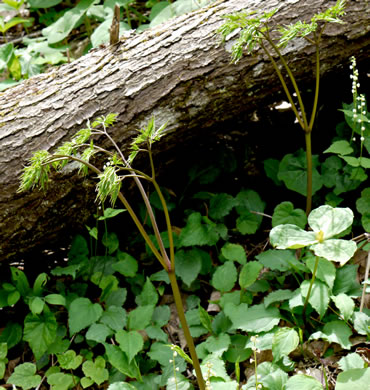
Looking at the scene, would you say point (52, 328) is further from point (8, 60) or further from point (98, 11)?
point (98, 11)

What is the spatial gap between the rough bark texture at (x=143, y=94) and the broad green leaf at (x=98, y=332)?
A: 1.84 ft

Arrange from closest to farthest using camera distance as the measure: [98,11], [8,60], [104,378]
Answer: [104,378] < [8,60] < [98,11]

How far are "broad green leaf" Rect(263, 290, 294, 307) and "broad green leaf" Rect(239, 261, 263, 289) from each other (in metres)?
0.14

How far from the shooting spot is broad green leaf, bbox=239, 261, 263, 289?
Answer: 2.38 metres

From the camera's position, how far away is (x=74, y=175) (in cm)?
244

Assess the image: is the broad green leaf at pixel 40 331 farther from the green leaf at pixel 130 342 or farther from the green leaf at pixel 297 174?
the green leaf at pixel 297 174

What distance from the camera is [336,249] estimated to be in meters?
1.75

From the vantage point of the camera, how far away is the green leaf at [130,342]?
2174 millimetres

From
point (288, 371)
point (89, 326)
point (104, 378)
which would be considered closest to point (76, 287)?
point (89, 326)

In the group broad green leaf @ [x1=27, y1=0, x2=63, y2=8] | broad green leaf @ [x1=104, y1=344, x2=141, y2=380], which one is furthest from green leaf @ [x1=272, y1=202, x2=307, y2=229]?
broad green leaf @ [x1=27, y1=0, x2=63, y2=8]

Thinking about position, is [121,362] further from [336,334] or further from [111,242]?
[336,334]

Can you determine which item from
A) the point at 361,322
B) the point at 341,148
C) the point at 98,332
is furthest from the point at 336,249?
the point at 98,332

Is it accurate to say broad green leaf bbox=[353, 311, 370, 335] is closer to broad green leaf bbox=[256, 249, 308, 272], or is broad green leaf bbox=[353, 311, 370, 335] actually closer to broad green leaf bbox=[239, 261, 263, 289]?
broad green leaf bbox=[256, 249, 308, 272]

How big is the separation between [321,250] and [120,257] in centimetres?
128
